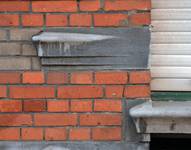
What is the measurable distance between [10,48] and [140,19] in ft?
2.89

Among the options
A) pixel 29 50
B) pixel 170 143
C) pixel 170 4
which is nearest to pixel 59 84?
pixel 29 50

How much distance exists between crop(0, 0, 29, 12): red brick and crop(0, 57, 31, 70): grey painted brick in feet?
1.06

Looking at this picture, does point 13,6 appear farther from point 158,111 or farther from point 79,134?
point 158,111

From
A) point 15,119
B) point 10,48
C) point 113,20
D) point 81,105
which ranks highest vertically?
point 113,20

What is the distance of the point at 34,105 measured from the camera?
2.68 m

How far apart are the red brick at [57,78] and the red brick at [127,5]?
0.53 meters

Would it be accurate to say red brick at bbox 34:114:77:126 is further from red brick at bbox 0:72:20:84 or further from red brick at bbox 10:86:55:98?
red brick at bbox 0:72:20:84

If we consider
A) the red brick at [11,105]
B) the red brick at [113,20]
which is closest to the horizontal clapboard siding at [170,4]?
the red brick at [113,20]

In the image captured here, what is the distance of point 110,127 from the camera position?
2674mm

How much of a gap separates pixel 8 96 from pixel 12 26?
472mm

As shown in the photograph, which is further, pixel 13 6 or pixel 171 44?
pixel 171 44

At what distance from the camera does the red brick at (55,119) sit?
2.68 metres

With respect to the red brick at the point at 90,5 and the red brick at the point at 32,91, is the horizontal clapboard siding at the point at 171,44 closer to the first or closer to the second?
the red brick at the point at 90,5

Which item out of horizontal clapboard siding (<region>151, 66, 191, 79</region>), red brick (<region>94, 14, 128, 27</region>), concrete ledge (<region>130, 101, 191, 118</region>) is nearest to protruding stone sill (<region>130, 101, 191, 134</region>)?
concrete ledge (<region>130, 101, 191, 118</region>)
